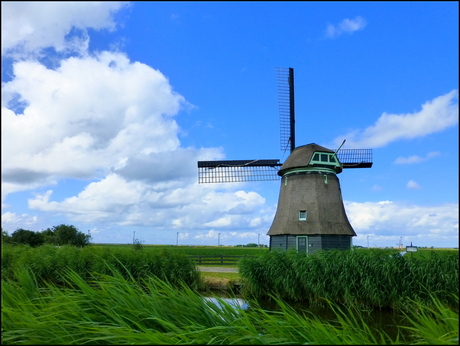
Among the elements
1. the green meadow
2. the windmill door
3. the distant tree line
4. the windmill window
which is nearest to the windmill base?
the windmill door

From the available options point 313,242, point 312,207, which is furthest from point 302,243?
point 312,207

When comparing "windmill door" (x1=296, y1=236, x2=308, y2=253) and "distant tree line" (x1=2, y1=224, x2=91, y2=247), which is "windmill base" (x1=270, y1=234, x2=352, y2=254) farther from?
→ "distant tree line" (x1=2, y1=224, x2=91, y2=247)

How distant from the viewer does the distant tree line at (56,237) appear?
103ft

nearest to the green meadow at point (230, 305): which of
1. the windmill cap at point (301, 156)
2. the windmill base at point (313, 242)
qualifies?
the windmill base at point (313, 242)

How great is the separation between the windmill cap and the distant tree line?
19542 mm

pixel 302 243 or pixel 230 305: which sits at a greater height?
pixel 302 243

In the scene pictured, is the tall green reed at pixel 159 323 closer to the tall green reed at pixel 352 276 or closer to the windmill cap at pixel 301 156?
the tall green reed at pixel 352 276

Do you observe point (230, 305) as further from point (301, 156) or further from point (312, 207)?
point (301, 156)

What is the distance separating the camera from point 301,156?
62.3 feet

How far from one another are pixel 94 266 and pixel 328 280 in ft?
26.2

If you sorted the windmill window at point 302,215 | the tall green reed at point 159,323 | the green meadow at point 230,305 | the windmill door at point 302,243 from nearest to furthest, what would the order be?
the tall green reed at point 159,323 < the green meadow at point 230,305 < the windmill door at point 302,243 < the windmill window at point 302,215

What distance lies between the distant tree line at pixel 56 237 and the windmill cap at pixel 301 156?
1954 cm

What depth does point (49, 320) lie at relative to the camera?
3.35 metres

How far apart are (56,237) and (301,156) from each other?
22.1m
